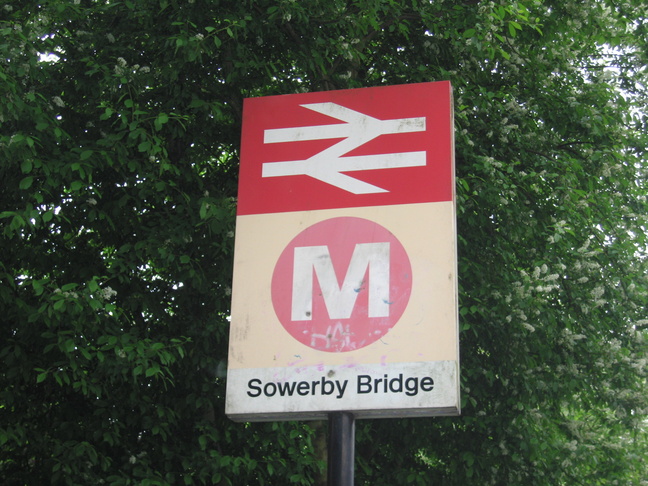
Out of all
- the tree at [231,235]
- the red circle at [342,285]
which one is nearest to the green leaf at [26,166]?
the tree at [231,235]

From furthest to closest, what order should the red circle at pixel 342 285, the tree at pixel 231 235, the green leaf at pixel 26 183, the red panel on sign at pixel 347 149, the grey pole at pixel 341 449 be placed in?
the tree at pixel 231 235, the green leaf at pixel 26 183, the red panel on sign at pixel 347 149, the red circle at pixel 342 285, the grey pole at pixel 341 449

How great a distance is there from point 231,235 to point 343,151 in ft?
13.6

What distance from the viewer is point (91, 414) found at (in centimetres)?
830

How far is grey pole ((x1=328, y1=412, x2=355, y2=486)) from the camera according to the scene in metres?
3.20

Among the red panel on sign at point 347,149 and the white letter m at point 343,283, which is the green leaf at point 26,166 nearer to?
the red panel on sign at point 347,149

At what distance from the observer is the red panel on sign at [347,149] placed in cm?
364

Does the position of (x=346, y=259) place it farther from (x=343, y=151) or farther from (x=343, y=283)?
(x=343, y=151)

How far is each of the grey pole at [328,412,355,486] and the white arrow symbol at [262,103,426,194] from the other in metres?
0.90

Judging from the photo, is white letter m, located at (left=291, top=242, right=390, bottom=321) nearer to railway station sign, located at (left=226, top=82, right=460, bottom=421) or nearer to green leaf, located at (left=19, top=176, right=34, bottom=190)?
railway station sign, located at (left=226, top=82, right=460, bottom=421)

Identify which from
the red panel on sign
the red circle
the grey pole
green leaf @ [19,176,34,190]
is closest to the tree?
green leaf @ [19,176,34,190]

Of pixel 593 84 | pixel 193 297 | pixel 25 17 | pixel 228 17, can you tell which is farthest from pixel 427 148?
pixel 593 84

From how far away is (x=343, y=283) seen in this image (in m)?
3.41

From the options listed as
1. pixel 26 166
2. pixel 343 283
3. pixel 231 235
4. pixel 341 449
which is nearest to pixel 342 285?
pixel 343 283

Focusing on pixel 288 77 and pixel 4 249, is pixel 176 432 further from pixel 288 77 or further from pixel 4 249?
pixel 288 77
